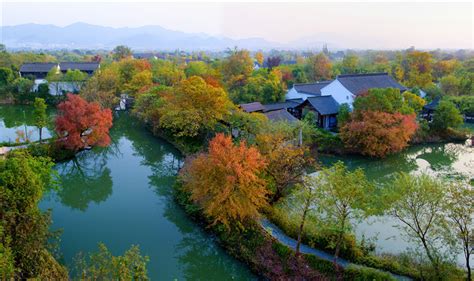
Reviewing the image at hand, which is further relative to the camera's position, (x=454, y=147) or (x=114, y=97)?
(x=114, y=97)

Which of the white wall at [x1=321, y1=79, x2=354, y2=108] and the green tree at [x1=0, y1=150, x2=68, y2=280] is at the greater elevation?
the white wall at [x1=321, y1=79, x2=354, y2=108]

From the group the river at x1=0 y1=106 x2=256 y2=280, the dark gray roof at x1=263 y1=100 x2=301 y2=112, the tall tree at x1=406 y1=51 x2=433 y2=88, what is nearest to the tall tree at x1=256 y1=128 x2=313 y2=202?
the river at x1=0 y1=106 x2=256 y2=280

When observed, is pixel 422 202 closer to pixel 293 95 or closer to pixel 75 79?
pixel 293 95

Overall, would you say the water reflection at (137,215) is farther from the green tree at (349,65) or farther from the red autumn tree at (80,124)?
the green tree at (349,65)

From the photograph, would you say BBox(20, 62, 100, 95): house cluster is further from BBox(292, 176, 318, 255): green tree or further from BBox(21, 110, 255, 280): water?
BBox(292, 176, 318, 255): green tree

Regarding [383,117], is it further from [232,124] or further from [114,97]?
[114,97]

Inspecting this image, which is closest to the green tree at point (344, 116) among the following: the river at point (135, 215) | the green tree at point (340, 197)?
the river at point (135, 215)

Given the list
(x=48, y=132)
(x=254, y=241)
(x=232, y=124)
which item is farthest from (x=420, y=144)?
(x=48, y=132)
